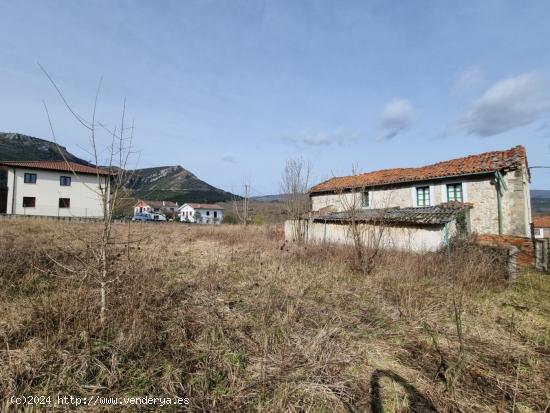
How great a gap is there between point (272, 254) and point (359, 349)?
604 cm

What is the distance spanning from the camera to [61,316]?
3084mm

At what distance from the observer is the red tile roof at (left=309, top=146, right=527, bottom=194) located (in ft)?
40.8

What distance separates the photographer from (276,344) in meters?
3.09

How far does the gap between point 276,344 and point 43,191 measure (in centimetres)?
3604

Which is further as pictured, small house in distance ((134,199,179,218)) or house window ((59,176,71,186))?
small house in distance ((134,199,179,218))

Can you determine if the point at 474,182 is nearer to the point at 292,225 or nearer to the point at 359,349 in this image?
the point at 292,225

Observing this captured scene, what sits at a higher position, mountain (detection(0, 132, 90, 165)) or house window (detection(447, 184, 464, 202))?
mountain (detection(0, 132, 90, 165))

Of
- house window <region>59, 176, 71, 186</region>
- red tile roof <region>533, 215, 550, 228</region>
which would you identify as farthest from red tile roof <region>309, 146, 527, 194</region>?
red tile roof <region>533, 215, 550, 228</region>

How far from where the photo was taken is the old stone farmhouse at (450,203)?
10289 millimetres

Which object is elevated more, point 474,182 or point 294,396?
point 474,182

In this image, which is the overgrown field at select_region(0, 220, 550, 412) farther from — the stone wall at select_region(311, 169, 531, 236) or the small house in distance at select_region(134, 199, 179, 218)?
the small house in distance at select_region(134, 199, 179, 218)

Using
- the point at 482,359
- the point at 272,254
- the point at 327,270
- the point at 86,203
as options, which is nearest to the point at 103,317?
the point at 482,359

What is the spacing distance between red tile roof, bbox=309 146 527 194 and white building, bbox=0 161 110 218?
87.6 ft

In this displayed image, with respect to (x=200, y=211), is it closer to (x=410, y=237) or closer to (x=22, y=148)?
(x=410, y=237)
